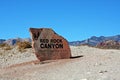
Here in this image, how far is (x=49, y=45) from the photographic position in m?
29.4

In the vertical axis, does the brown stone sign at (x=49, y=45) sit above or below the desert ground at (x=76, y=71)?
above

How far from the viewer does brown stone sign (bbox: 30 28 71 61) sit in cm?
2914

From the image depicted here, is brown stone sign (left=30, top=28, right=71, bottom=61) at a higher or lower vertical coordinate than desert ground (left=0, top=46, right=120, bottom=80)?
higher

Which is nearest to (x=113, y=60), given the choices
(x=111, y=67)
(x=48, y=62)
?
(x=111, y=67)

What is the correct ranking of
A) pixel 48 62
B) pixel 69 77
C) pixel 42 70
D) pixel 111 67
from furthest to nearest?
1. pixel 48 62
2. pixel 42 70
3. pixel 111 67
4. pixel 69 77

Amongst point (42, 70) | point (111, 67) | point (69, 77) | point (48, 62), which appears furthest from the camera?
point (48, 62)

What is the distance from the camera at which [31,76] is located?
861 inches

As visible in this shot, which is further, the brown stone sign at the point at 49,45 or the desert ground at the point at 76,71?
the brown stone sign at the point at 49,45

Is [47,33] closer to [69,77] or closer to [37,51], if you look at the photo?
[37,51]

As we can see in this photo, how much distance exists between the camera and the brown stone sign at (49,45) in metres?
29.1

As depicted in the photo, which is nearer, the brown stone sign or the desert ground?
the desert ground

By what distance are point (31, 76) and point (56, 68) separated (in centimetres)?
257

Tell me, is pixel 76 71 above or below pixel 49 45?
below

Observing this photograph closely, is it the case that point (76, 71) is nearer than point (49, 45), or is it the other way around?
point (76, 71)
